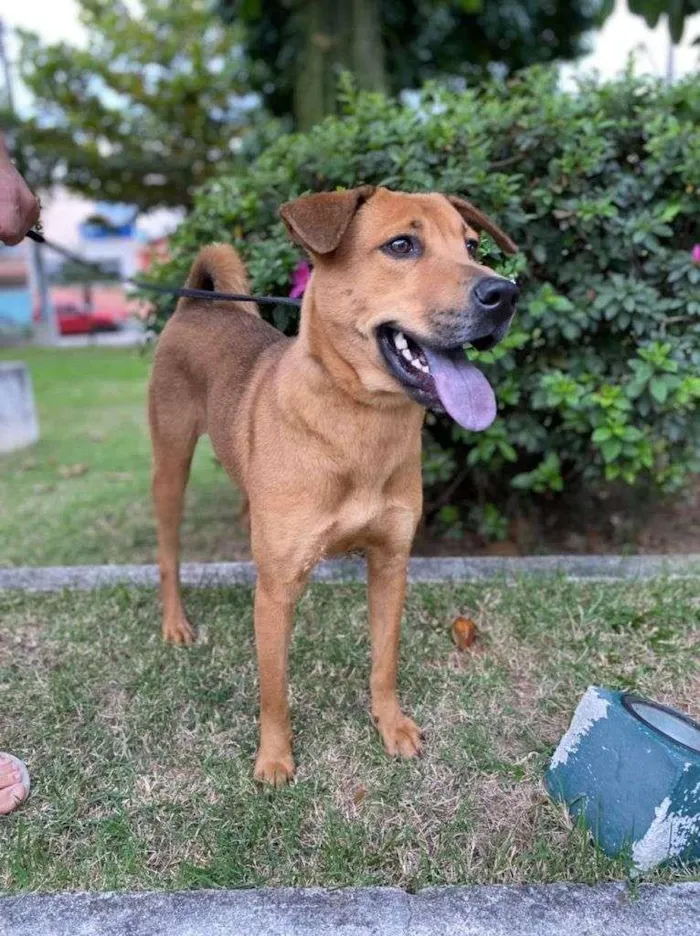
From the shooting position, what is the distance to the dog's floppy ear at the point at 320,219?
7.63 ft

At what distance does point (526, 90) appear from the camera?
4.34 meters

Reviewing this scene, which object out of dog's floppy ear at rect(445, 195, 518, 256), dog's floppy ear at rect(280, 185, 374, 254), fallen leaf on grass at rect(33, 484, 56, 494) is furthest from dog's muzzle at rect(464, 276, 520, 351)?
fallen leaf on grass at rect(33, 484, 56, 494)

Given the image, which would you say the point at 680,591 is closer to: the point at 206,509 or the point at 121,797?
the point at 121,797

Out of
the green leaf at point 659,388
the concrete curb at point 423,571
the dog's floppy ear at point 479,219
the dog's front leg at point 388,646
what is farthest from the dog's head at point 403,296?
the concrete curb at point 423,571

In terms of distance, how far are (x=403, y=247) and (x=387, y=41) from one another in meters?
8.50

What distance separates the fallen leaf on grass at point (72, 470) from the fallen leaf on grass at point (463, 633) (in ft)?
16.0

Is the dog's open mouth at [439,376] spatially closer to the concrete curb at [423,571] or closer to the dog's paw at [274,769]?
the dog's paw at [274,769]

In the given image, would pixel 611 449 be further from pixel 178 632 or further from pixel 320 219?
pixel 178 632

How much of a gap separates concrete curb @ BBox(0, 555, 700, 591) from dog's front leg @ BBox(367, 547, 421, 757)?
1031mm

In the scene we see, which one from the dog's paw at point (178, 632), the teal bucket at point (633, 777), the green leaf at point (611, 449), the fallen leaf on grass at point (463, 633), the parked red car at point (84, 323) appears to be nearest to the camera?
the teal bucket at point (633, 777)

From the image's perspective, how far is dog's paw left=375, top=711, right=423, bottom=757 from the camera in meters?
2.69

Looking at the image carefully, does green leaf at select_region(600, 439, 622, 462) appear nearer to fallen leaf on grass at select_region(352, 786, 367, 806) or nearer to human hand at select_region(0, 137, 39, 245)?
fallen leaf on grass at select_region(352, 786, 367, 806)

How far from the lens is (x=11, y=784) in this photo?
247 cm

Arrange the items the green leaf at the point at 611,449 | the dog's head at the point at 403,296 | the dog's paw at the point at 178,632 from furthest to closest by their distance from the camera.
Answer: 1. the green leaf at the point at 611,449
2. the dog's paw at the point at 178,632
3. the dog's head at the point at 403,296
